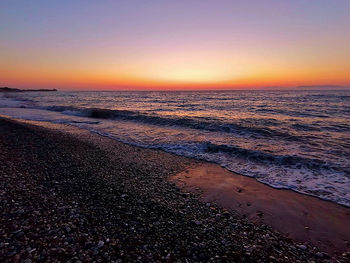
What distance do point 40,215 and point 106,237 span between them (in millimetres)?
1691

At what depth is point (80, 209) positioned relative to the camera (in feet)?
15.4

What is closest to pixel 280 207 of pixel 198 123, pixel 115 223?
pixel 115 223

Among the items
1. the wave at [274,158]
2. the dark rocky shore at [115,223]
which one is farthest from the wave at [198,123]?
the dark rocky shore at [115,223]

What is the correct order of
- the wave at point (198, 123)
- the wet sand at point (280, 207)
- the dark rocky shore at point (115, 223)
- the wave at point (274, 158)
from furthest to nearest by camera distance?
the wave at point (198, 123) → the wave at point (274, 158) → the wet sand at point (280, 207) → the dark rocky shore at point (115, 223)

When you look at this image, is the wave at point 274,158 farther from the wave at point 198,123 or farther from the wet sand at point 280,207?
the wave at point 198,123

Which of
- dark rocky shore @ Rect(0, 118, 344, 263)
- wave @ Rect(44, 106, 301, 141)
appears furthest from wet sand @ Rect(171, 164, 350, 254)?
wave @ Rect(44, 106, 301, 141)

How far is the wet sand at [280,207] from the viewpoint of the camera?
4.54m

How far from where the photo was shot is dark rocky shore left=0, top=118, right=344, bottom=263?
350 cm

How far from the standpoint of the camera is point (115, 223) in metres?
4.34

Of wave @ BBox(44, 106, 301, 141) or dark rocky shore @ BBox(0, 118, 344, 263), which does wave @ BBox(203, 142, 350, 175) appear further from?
dark rocky shore @ BBox(0, 118, 344, 263)

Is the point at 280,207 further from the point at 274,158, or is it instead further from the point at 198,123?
the point at 198,123

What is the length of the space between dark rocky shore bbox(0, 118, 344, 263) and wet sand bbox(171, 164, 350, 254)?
16.3 inches

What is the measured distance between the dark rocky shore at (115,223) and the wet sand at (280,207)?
1.36ft

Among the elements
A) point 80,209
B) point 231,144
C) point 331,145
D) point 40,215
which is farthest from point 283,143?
point 40,215
